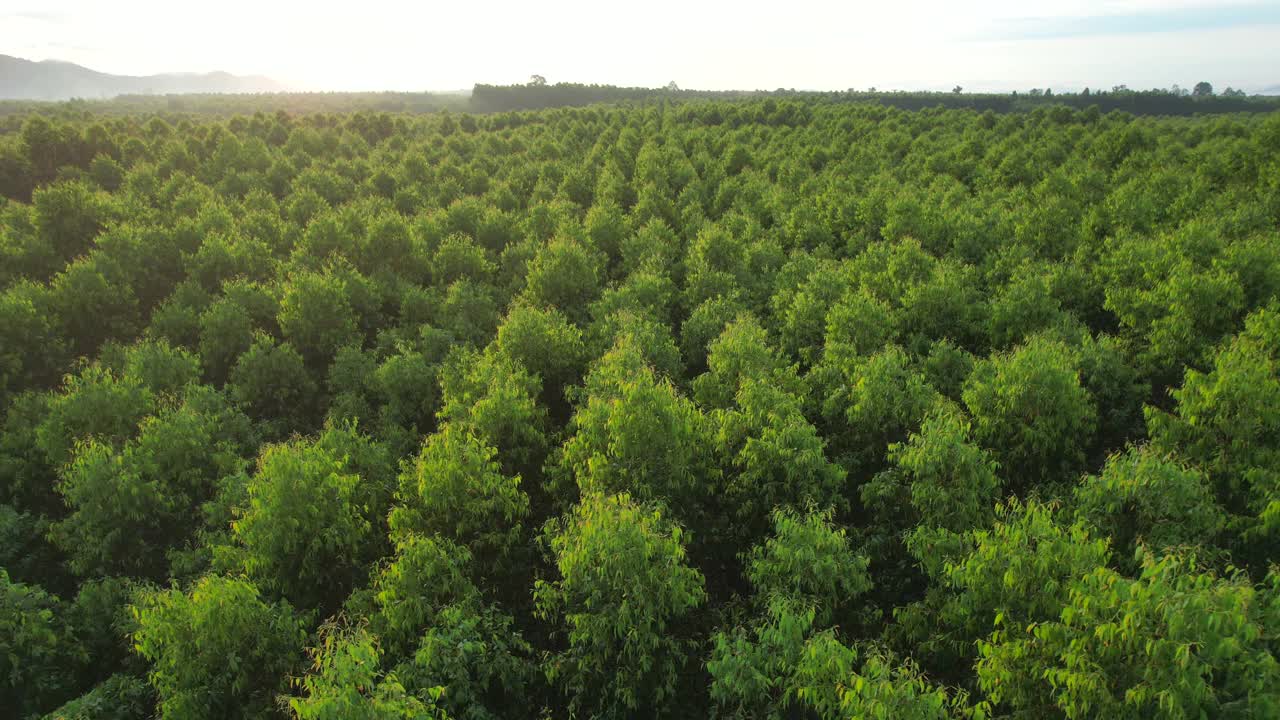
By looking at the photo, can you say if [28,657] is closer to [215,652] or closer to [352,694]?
[215,652]

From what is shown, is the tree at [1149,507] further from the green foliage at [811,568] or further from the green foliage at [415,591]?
the green foliage at [415,591]

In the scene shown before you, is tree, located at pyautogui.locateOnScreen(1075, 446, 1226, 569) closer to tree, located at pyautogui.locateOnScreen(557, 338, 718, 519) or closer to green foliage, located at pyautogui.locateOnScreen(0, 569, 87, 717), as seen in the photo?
tree, located at pyautogui.locateOnScreen(557, 338, 718, 519)

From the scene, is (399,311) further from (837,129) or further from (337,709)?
(837,129)

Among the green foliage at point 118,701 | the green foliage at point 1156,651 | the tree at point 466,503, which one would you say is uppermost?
the green foliage at point 1156,651

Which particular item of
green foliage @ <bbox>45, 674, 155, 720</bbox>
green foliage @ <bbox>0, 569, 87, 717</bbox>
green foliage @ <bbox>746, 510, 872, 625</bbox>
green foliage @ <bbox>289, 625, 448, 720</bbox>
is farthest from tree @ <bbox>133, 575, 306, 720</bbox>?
green foliage @ <bbox>746, 510, 872, 625</bbox>

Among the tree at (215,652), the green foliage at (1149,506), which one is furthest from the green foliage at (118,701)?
the green foliage at (1149,506)
